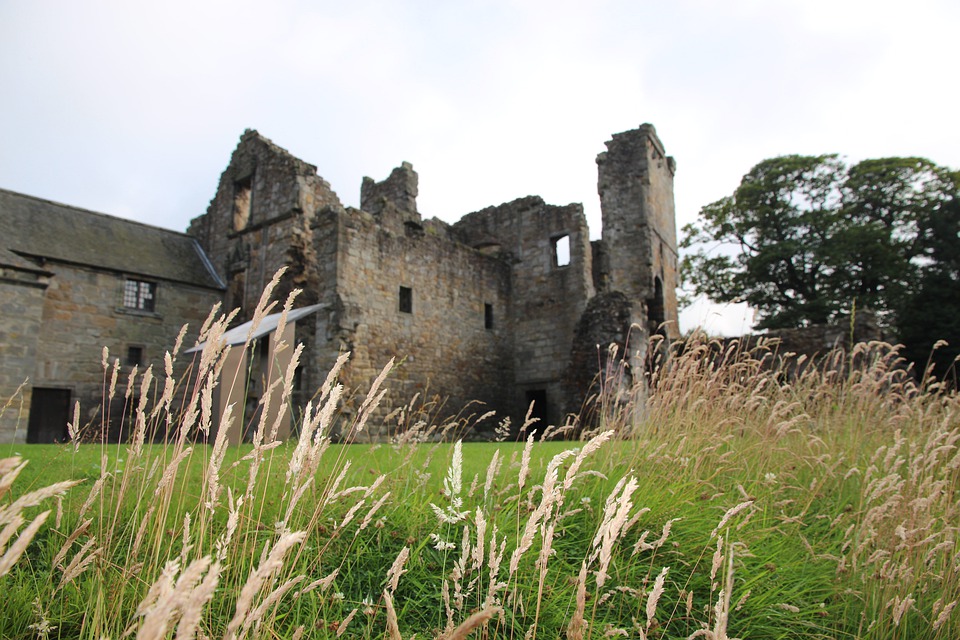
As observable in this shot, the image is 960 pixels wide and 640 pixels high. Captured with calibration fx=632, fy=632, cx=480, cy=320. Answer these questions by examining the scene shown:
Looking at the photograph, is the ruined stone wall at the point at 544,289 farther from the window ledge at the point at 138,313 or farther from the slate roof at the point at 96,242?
the window ledge at the point at 138,313

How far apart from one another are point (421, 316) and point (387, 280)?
58.6 inches

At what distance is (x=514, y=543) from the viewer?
124 inches

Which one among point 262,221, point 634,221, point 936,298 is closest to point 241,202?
point 262,221

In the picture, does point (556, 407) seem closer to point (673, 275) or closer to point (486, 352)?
point (486, 352)

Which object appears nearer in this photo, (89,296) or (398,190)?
(89,296)

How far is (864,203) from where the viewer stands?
87.7 feet

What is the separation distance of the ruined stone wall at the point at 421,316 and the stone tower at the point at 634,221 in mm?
3605

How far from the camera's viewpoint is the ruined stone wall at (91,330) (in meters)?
16.3

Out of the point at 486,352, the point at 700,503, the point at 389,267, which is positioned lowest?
the point at 700,503

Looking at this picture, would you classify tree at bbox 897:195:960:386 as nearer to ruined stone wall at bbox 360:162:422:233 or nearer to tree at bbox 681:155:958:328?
tree at bbox 681:155:958:328

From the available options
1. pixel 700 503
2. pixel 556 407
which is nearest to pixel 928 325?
pixel 556 407

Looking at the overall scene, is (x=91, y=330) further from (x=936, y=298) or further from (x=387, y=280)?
(x=936, y=298)

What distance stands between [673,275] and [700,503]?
2017 centimetres

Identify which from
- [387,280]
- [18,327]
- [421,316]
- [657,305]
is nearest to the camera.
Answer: [18,327]
